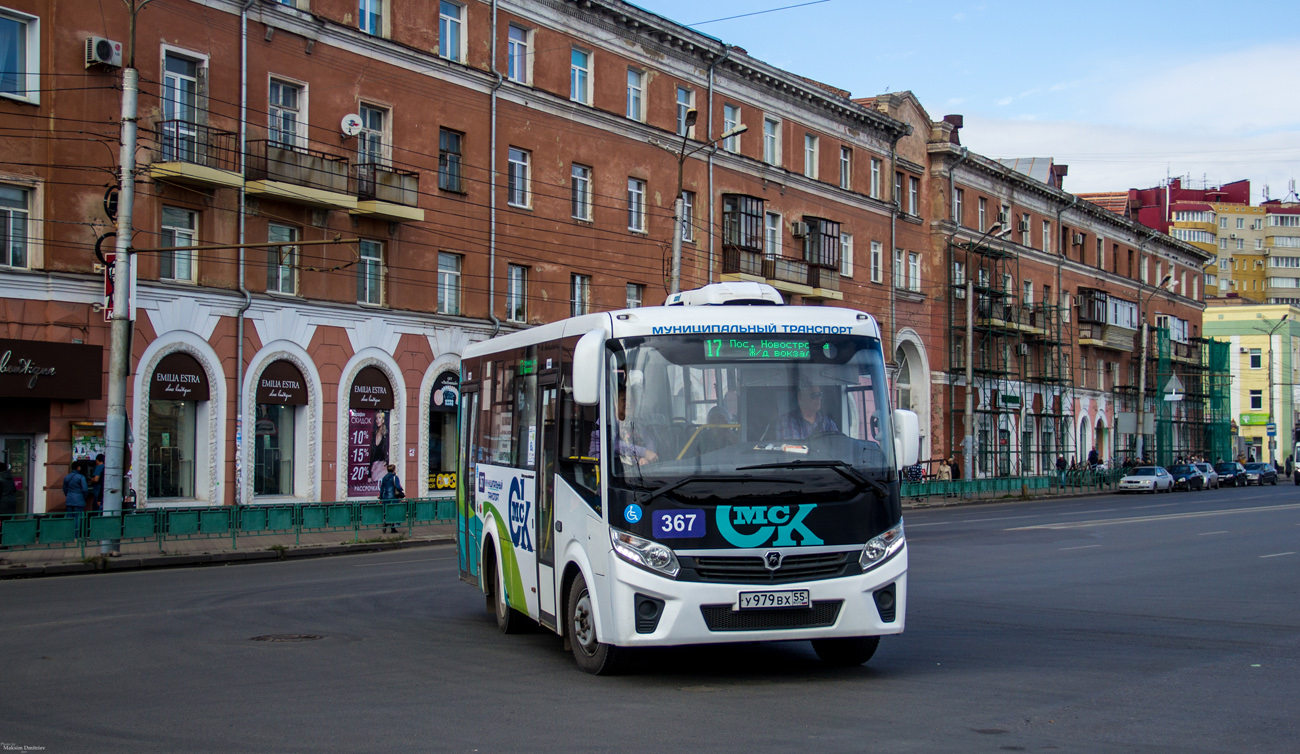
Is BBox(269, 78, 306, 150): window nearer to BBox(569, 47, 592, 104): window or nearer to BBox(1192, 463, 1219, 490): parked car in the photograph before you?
BBox(569, 47, 592, 104): window

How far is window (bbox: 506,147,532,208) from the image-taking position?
117 feet

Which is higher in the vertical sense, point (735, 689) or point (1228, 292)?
point (1228, 292)

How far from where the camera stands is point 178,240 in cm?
2738

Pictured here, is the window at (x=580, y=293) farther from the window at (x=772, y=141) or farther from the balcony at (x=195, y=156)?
the balcony at (x=195, y=156)

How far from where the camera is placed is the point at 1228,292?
448 feet

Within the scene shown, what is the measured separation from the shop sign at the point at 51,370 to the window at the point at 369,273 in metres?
7.24

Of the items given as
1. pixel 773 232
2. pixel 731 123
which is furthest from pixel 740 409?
pixel 773 232

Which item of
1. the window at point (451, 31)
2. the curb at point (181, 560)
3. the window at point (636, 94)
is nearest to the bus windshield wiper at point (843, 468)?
the curb at point (181, 560)

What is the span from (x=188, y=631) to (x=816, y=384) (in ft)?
22.3

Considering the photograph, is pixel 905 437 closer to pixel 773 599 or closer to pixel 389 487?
pixel 773 599

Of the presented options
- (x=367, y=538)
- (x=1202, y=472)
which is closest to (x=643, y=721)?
(x=367, y=538)

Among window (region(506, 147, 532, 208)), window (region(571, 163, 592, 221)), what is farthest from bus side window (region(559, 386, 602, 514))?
window (region(571, 163, 592, 221))

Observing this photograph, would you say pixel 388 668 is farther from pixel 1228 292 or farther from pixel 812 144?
pixel 1228 292

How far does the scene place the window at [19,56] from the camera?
24578mm
